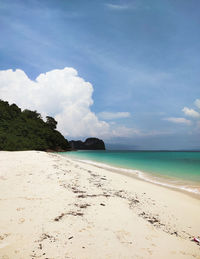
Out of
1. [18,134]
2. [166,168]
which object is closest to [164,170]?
[166,168]

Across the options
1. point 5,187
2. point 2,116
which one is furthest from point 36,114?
point 5,187

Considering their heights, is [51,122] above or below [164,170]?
above

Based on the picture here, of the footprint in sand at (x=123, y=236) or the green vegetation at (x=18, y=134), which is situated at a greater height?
the green vegetation at (x=18, y=134)

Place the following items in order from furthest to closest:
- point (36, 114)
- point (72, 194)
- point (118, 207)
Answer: point (36, 114) → point (72, 194) → point (118, 207)

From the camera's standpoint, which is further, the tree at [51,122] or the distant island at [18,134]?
the tree at [51,122]

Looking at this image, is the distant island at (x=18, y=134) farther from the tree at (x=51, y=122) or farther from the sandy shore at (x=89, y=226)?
the sandy shore at (x=89, y=226)

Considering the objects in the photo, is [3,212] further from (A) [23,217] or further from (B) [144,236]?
(B) [144,236]

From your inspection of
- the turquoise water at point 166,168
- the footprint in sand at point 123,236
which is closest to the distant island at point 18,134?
the turquoise water at point 166,168

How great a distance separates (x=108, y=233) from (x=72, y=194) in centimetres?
299

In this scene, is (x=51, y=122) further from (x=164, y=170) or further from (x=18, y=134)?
(x=164, y=170)

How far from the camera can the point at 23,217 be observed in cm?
395

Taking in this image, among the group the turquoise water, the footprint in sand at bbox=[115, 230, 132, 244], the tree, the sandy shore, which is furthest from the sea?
the tree

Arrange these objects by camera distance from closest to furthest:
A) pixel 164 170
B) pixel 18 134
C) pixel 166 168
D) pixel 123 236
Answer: pixel 123 236
pixel 164 170
pixel 166 168
pixel 18 134

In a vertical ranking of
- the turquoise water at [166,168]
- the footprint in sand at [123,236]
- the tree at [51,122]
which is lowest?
the turquoise water at [166,168]
